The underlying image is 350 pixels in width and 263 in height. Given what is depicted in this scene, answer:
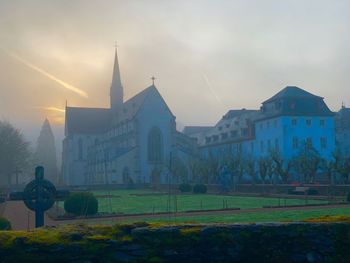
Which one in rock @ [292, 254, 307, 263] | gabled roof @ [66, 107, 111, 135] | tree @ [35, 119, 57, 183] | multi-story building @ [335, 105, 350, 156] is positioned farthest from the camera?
tree @ [35, 119, 57, 183]

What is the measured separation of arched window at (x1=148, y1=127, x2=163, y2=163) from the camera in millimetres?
81838

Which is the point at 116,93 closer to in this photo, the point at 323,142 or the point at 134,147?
the point at 134,147

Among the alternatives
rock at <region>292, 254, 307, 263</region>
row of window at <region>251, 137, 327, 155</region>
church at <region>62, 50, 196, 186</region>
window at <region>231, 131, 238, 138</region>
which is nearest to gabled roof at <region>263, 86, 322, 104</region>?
row of window at <region>251, 137, 327, 155</region>

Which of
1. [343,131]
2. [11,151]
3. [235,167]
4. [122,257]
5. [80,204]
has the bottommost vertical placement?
[80,204]

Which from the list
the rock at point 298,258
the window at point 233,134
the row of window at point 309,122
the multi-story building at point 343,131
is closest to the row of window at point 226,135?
the window at point 233,134

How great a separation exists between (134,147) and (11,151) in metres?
21.2

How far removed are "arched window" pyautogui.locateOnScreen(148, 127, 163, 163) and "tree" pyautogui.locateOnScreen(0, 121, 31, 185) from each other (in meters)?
22.6

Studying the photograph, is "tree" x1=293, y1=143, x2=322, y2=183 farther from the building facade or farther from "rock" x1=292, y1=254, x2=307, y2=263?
"rock" x1=292, y1=254, x2=307, y2=263

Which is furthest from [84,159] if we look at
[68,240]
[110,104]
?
[68,240]

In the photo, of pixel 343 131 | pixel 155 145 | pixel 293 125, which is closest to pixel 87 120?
pixel 155 145

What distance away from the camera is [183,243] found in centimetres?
777

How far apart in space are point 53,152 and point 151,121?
80.7 meters

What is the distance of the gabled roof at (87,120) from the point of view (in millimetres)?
104950

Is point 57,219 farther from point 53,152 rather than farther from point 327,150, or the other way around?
point 53,152
